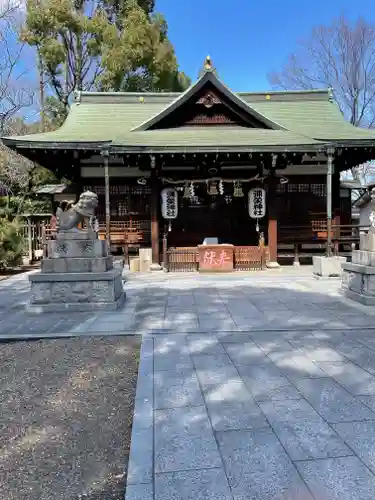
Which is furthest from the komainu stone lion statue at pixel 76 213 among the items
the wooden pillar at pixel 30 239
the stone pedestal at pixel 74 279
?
the wooden pillar at pixel 30 239

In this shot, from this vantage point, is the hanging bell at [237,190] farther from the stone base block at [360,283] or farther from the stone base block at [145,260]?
the stone base block at [360,283]

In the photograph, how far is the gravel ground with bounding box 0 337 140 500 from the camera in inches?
92.2

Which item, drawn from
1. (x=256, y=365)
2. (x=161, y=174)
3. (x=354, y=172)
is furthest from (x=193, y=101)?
(x=354, y=172)

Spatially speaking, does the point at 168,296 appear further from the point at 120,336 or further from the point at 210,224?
the point at 210,224

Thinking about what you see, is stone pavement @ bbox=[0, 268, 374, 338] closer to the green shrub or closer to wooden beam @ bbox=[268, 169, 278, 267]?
wooden beam @ bbox=[268, 169, 278, 267]

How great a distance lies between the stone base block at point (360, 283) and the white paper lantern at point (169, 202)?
6.49m

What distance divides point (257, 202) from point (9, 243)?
850cm

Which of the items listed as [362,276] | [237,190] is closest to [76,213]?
[362,276]

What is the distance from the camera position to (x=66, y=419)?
312 cm

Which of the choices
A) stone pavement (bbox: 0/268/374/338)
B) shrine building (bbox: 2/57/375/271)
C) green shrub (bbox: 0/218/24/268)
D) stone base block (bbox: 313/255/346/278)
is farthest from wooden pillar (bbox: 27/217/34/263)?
stone base block (bbox: 313/255/346/278)

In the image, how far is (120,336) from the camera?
5426 millimetres

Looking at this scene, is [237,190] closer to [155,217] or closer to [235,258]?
[235,258]

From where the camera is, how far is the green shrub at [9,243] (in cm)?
1255

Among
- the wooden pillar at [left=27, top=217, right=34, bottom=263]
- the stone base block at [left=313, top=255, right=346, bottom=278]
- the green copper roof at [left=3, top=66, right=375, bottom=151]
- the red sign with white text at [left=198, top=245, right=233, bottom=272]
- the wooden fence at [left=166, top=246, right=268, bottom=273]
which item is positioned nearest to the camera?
the stone base block at [left=313, top=255, right=346, bottom=278]
